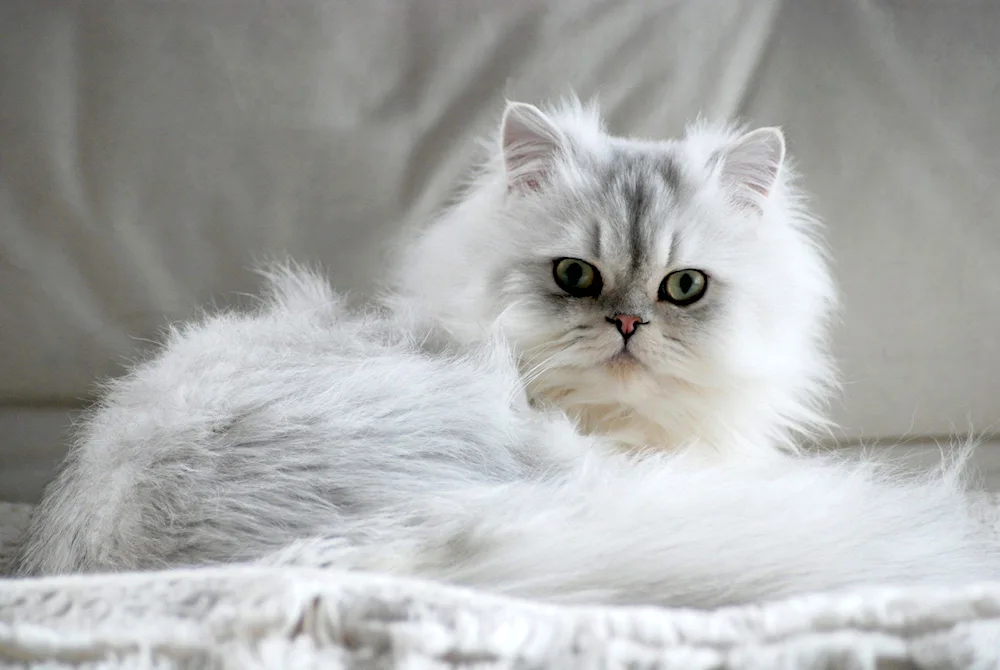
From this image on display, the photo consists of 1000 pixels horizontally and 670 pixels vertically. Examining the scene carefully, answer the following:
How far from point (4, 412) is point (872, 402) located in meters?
1.85

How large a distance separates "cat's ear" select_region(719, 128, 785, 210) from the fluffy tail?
608 millimetres

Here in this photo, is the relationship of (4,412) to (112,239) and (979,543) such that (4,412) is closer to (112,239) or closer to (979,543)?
(112,239)

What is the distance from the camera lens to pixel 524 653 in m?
0.56

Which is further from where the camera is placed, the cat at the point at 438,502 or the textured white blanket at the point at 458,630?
the cat at the point at 438,502

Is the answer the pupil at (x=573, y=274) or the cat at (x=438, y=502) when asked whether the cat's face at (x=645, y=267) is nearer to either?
the pupil at (x=573, y=274)

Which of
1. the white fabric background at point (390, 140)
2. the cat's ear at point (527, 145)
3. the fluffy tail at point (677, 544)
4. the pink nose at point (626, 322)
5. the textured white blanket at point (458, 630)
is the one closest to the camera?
the textured white blanket at point (458, 630)

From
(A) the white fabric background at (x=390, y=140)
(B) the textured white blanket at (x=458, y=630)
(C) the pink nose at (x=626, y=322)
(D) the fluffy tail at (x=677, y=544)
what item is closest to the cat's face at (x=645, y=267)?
(C) the pink nose at (x=626, y=322)

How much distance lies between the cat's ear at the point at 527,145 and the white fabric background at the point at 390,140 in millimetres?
364

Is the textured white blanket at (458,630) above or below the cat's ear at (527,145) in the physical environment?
below

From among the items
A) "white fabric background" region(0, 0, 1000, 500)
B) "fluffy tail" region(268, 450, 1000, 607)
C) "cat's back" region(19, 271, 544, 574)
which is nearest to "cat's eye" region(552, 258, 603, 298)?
"cat's back" region(19, 271, 544, 574)

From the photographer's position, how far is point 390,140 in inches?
63.0

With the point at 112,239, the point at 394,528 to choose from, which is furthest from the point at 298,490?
the point at 112,239

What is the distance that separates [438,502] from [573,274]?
523mm

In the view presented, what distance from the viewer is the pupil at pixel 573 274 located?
3.80 ft
